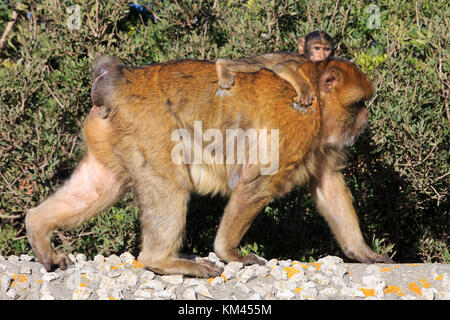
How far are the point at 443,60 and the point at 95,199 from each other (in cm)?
322

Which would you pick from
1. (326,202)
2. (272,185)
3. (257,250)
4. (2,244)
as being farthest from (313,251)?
(2,244)

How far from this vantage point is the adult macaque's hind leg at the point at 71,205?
429 cm

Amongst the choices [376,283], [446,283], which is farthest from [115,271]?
[446,283]

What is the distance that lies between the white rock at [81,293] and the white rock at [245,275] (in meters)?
1.02

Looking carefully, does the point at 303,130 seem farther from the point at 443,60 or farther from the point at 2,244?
the point at 2,244

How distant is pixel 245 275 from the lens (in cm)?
409

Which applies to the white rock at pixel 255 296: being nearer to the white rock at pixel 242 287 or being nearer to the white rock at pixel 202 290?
A: the white rock at pixel 242 287

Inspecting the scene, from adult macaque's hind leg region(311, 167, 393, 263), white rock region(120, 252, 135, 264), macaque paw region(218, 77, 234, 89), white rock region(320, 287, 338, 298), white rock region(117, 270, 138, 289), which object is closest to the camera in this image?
white rock region(320, 287, 338, 298)

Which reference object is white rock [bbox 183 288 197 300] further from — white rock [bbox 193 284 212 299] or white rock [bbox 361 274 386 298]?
white rock [bbox 361 274 386 298]

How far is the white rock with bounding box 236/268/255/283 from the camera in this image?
4062mm

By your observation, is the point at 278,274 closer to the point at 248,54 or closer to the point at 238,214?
the point at 238,214

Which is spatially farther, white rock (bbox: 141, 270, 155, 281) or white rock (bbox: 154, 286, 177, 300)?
white rock (bbox: 141, 270, 155, 281)

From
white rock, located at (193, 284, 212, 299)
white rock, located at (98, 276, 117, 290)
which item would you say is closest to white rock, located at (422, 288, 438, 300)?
white rock, located at (193, 284, 212, 299)

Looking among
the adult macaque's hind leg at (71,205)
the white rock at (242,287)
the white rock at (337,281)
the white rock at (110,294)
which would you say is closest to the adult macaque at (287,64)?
the adult macaque's hind leg at (71,205)
